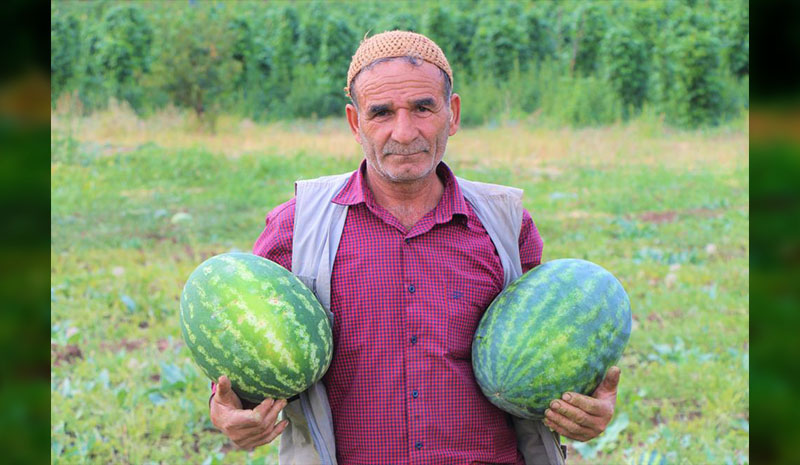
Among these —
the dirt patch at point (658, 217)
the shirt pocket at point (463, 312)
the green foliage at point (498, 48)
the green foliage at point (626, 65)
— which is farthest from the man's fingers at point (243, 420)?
the green foliage at point (498, 48)

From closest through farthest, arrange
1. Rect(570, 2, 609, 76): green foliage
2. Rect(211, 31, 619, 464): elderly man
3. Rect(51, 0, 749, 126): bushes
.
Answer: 1. Rect(211, 31, 619, 464): elderly man
2. Rect(51, 0, 749, 126): bushes
3. Rect(570, 2, 609, 76): green foliage

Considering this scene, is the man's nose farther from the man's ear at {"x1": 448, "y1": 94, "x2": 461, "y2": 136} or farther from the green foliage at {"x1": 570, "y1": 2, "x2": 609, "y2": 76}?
the green foliage at {"x1": 570, "y1": 2, "x2": 609, "y2": 76}

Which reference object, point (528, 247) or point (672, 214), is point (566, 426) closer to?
point (528, 247)

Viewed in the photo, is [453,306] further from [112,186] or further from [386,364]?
[112,186]

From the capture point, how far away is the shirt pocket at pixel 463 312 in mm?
2523

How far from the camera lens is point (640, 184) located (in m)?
10.1

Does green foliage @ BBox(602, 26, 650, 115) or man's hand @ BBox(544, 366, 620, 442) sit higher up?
green foliage @ BBox(602, 26, 650, 115)

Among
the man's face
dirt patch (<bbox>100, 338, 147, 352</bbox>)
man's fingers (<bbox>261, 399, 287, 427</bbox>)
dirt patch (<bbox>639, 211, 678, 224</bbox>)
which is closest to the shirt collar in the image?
the man's face

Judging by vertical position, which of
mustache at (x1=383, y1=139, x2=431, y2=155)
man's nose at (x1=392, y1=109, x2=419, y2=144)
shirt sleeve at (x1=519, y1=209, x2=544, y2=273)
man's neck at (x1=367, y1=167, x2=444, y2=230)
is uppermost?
man's nose at (x1=392, y1=109, x2=419, y2=144)

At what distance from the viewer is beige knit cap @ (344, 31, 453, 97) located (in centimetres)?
248

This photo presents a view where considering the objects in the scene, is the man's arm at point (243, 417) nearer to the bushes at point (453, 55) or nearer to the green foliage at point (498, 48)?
the bushes at point (453, 55)
